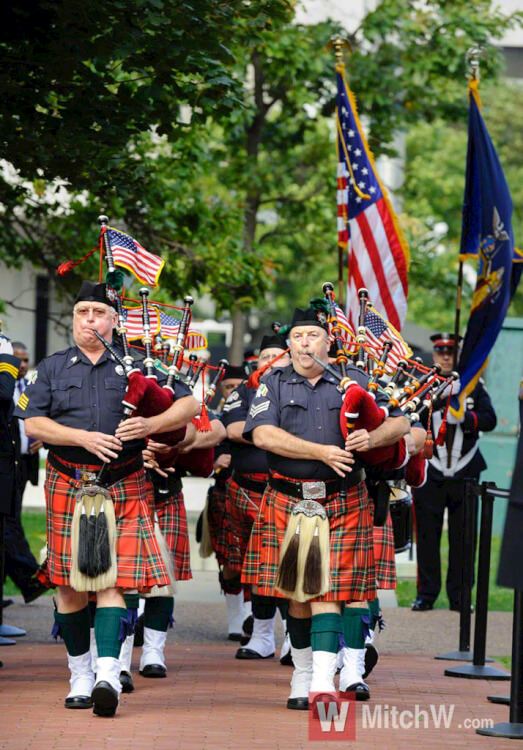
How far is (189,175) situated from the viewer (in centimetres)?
1370

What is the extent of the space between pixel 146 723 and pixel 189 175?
877cm

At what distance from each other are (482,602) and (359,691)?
1.32m

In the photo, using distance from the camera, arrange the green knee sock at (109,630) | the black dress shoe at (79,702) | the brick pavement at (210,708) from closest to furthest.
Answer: the brick pavement at (210,708), the green knee sock at (109,630), the black dress shoe at (79,702)

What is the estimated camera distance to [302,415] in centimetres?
A: 622

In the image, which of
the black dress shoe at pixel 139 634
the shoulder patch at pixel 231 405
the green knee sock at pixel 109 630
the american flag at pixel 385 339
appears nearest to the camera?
the green knee sock at pixel 109 630

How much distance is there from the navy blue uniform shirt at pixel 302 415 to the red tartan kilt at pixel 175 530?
153cm

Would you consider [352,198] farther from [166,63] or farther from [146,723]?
[146,723]

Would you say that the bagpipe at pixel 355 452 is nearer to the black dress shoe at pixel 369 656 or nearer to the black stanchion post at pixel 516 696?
the black dress shoe at pixel 369 656

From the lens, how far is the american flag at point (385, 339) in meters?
7.09

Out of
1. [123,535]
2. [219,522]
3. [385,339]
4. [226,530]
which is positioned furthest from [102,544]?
[219,522]

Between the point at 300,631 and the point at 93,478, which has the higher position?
the point at 93,478

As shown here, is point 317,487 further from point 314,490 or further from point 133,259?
point 133,259

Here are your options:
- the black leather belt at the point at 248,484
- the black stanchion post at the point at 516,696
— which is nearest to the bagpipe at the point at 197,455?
the black leather belt at the point at 248,484

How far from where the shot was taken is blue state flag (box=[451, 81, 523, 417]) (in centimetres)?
975
